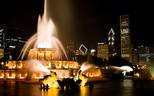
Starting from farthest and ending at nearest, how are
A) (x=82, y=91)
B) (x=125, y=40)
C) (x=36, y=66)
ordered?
(x=125, y=40)
(x=36, y=66)
(x=82, y=91)

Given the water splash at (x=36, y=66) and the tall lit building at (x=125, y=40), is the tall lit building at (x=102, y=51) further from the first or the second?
the water splash at (x=36, y=66)

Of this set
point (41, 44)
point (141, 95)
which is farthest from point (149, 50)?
point (141, 95)

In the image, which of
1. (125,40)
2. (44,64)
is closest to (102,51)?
(125,40)

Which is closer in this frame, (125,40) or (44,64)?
(44,64)

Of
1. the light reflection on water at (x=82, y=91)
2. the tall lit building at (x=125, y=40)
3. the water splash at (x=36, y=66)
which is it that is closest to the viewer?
the light reflection on water at (x=82, y=91)

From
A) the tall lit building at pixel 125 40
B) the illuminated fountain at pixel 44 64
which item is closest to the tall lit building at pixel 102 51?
the tall lit building at pixel 125 40

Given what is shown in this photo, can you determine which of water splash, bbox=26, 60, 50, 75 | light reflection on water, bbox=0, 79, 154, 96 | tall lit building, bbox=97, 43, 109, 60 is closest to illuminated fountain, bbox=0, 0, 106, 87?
water splash, bbox=26, 60, 50, 75

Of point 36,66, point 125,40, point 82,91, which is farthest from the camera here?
point 125,40

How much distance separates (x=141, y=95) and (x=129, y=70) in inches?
3181

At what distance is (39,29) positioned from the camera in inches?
3187

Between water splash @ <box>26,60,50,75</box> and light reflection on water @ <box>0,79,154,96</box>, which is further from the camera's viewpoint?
water splash @ <box>26,60,50,75</box>

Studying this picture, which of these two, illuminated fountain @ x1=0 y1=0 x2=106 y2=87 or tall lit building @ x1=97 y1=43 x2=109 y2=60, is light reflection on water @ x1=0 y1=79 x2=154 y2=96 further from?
tall lit building @ x1=97 y1=43 x2=109 y2=60

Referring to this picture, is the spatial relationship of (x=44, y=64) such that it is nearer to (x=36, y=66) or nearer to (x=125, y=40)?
(x=36, y=66)

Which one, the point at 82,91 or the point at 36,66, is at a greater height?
the point at 36,66
